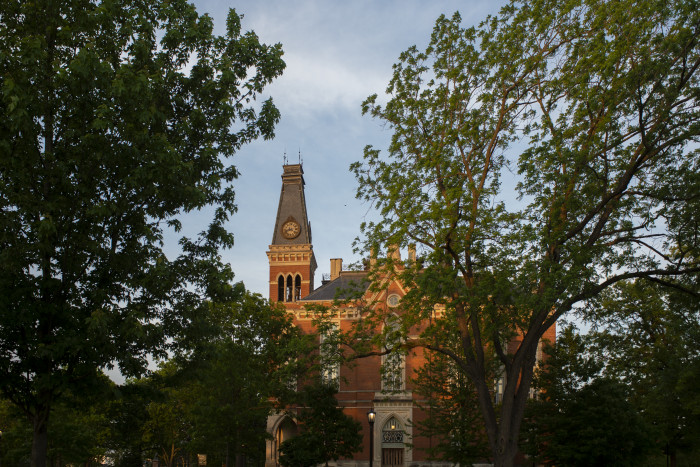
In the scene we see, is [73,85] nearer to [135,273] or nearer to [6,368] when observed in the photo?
[135,273]

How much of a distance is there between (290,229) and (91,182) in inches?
1762

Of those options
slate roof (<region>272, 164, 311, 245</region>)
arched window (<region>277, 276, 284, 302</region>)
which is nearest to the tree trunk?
arched window (<region>277, 276, 284, 302</region>)

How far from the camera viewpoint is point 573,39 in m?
19.1

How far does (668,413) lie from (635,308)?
749cm

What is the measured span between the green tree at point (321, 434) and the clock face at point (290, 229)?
82.6 feet

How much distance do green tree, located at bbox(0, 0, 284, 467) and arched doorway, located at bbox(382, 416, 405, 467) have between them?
99.1ft

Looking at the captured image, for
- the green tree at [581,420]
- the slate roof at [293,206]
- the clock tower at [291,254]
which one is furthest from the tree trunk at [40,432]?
the slate roof at [293,206]

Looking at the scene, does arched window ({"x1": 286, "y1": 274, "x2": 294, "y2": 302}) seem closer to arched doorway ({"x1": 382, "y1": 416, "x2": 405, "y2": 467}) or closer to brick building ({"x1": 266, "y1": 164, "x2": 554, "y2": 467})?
brick building ({"x1": 266, "y1": 164, "x2": 554, "y2": 467})

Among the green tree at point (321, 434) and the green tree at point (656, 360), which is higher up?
the green tree at point (656, 360)

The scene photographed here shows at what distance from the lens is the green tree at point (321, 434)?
32656mm

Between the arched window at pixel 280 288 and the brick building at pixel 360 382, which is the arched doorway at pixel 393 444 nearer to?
the brick building at pixel 360 382

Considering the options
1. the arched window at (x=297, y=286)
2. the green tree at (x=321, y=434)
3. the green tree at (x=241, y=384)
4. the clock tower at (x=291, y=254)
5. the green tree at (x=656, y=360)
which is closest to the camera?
the green tree at (x=656, y=360)

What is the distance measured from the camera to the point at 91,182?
520 inches

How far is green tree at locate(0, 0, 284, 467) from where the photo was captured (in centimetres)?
1214
